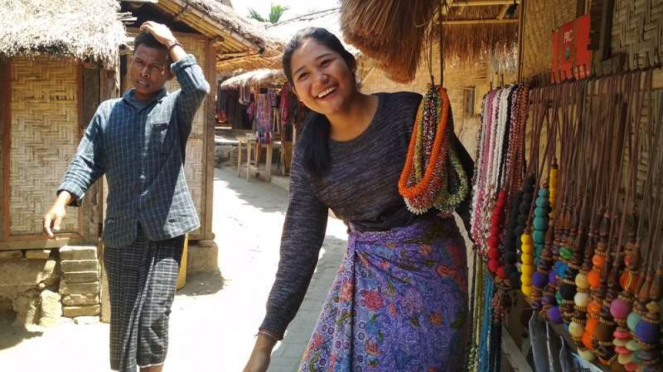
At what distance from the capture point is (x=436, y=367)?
1977 millimetres

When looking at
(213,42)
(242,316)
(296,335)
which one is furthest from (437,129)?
(213,42)

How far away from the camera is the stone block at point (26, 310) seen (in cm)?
595

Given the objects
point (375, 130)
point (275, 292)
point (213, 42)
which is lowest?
point (275, 292)

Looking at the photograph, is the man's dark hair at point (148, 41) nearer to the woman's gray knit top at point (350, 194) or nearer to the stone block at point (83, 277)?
the woman's gray knit top at point (350, 194)

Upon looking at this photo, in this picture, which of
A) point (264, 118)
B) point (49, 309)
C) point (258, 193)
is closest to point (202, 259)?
point (49, 309)

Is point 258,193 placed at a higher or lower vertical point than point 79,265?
lower

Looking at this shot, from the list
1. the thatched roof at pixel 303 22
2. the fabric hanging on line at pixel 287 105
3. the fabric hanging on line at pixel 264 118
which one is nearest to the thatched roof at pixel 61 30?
the thatched roof at pixel 303 22

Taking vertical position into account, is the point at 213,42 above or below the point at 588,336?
above

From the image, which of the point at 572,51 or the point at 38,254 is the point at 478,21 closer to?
the point at 572,51

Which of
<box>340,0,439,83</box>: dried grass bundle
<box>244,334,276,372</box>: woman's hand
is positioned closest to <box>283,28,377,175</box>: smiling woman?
<box>340,0,439,83</box>: dried grass bundle

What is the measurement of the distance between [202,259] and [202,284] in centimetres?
31

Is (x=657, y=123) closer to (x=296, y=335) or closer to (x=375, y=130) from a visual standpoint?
(x=375, y=130)

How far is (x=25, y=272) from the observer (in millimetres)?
5922

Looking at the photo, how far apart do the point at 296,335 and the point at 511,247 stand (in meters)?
4.09
